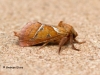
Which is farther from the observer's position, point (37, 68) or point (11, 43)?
point (11, 43)

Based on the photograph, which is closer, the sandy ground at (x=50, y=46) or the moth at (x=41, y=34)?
the sandy ground at (x=50, y=46)

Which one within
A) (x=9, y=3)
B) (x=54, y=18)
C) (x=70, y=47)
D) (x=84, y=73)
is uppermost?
(x=9, y=3)

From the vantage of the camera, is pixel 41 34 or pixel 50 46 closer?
pixel 41 34

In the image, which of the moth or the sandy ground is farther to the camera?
the moth

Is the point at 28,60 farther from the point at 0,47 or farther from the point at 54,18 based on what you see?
the point at 54,18

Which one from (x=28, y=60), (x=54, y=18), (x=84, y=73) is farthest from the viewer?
(x=54, y=18)

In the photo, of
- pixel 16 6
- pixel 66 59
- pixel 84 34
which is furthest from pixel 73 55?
pixel 16 6

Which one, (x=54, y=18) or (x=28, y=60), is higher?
(x=54, y=18)

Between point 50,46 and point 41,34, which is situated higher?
point 41,34
